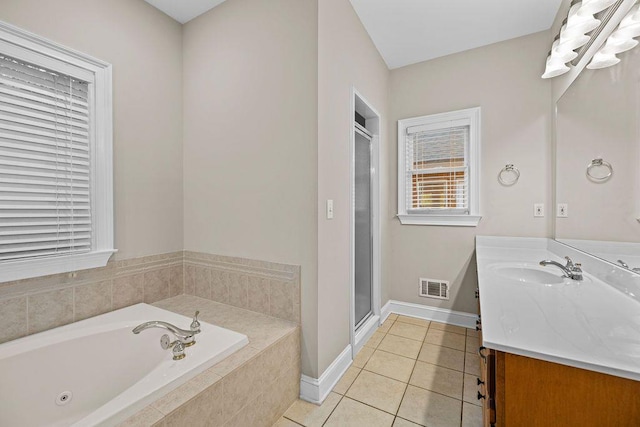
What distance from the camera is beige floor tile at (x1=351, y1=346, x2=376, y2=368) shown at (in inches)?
81.3

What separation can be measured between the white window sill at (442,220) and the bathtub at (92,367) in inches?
81.3

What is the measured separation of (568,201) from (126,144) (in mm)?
3068

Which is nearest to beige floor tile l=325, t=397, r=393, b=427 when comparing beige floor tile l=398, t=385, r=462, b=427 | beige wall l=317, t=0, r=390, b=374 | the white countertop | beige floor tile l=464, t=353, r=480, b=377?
beige floor tile l=398, t=385, r=462, b=427

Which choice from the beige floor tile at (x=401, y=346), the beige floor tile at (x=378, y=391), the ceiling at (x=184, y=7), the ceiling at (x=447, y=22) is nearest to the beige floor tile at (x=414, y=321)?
the beige floor tile at (x=401, y=346)

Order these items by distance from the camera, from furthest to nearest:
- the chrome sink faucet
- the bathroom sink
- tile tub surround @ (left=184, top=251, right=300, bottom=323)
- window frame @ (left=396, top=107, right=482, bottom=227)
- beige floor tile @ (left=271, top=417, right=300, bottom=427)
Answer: window frame @ (left=396, top=107, right=482, bottom=227) → tile tub surround @ (left=184, top=251, right=300, bottom=323) → the bathroom sink → beige floor tile @ (left=271, top=417, right=300, bottom=427) → the chrome sink faucet

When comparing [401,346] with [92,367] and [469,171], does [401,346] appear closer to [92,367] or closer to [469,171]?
[469,171]

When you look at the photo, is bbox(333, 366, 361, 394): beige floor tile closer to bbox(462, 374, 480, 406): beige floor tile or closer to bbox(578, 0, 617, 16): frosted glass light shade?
bbox(462, 374, 480, 406): beige floor tile

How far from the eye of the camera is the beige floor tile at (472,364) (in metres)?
1.95

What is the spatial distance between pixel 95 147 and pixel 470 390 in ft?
9.38

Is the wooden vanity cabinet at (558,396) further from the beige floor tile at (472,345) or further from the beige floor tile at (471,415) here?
the beige floor tile at (472,345)

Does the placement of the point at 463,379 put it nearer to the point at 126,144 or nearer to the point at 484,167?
the point at 484,167

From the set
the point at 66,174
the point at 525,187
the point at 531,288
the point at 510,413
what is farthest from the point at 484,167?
the point at 66,174

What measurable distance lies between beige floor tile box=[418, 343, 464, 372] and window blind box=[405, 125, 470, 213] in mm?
1272

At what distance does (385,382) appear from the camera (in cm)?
185
